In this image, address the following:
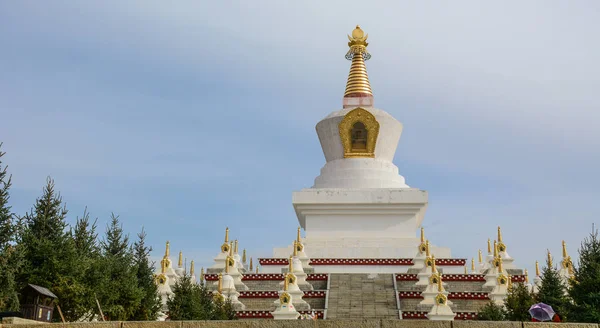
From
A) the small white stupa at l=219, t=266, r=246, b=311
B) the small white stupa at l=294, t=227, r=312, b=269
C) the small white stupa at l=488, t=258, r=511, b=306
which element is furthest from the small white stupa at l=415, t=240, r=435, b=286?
the small white stupa at l=219, t=266, r=246, b=311

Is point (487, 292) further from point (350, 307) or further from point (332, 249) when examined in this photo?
point (332, 249)

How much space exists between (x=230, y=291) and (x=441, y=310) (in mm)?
7858

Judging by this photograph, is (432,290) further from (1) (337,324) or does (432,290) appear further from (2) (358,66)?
(2) (358,66)

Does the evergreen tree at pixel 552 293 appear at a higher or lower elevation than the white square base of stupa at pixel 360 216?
lower

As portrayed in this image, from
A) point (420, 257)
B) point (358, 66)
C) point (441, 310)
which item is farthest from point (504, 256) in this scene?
point (358, 66)

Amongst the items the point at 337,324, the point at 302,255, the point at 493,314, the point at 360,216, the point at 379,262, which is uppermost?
the point at 360,216

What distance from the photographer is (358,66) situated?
124 ft

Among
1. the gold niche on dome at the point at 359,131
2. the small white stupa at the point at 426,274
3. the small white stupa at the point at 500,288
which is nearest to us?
the small white stupa at the point at 500,288

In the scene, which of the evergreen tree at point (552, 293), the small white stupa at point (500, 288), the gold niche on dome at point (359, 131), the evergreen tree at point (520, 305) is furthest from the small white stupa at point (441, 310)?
the gold niche on dome at point (359, 131)

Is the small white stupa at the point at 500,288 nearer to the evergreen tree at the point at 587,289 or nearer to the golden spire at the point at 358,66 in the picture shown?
the evergreen tree at the point at 587,289

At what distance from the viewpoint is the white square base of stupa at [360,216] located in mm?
31422

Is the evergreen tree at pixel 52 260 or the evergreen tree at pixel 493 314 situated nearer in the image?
the evergreen tree at pixel 52 260

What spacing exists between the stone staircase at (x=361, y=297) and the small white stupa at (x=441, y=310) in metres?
1.31

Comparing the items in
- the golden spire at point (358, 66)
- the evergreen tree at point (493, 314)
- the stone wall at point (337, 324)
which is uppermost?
the golden spire at point (358, 66)
